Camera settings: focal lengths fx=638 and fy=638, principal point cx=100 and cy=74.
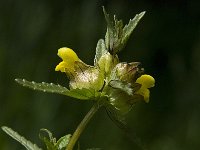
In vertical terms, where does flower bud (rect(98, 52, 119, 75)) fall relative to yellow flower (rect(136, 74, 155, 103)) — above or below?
above

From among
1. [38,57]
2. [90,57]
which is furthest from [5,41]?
[90,57]

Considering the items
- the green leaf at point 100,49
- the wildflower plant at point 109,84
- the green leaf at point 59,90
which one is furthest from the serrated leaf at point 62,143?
the green leaf at point 100,49

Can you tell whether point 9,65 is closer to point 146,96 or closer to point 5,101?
point 5,101

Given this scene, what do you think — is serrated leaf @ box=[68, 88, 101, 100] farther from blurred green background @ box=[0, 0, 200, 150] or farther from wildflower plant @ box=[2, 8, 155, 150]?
blurred green background @ box=[0, 0, 200, 150]

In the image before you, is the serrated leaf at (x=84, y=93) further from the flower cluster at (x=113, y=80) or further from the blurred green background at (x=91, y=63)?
the blurred green background at (x=91, y=63)

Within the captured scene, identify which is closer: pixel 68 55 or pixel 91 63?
pixel 68 55

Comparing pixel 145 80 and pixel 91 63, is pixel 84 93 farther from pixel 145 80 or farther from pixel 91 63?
pixel 91 63

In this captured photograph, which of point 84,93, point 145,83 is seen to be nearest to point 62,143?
point 84,93

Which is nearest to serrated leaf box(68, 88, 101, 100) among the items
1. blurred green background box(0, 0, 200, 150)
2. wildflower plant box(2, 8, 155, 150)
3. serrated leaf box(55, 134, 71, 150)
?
wildflower plant box(2, 8, 155, 150)
